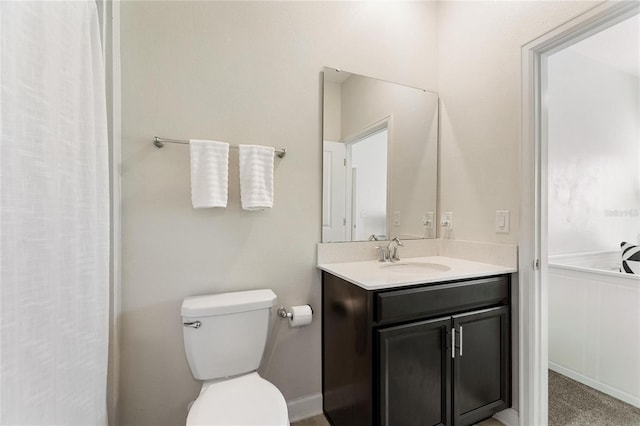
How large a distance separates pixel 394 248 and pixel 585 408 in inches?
57.5

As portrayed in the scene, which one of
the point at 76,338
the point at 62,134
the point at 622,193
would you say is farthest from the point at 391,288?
the point at 622,193

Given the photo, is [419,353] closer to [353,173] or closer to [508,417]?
[508,417]

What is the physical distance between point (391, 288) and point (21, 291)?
3.87 ft

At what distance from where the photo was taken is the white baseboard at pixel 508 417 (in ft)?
5.18

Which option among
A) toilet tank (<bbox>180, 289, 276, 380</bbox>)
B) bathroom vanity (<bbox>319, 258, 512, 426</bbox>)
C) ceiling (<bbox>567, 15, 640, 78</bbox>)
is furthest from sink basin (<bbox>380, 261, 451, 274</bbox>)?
ceiling (<bbox>567, 15, 640, 78</bbox>)

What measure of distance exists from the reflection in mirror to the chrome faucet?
0.17 ft

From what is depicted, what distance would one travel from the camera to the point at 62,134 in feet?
2.52

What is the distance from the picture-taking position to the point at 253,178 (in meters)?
1.48

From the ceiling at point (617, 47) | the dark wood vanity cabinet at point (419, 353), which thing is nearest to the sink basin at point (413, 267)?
the dark wood vanity cabinet at point (419, 353)

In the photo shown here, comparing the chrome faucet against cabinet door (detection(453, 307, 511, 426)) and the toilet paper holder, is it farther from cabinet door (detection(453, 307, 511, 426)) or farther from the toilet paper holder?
the toilet paper holder

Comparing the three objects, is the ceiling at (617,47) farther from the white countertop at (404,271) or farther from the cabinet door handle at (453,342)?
the cabinet door handle at (453,342)

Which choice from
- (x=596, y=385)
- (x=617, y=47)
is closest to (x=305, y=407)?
(x=596, y=385)

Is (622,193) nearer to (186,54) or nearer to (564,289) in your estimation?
(564,289)

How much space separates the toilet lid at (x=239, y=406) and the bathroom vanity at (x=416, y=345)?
1.38 ft
